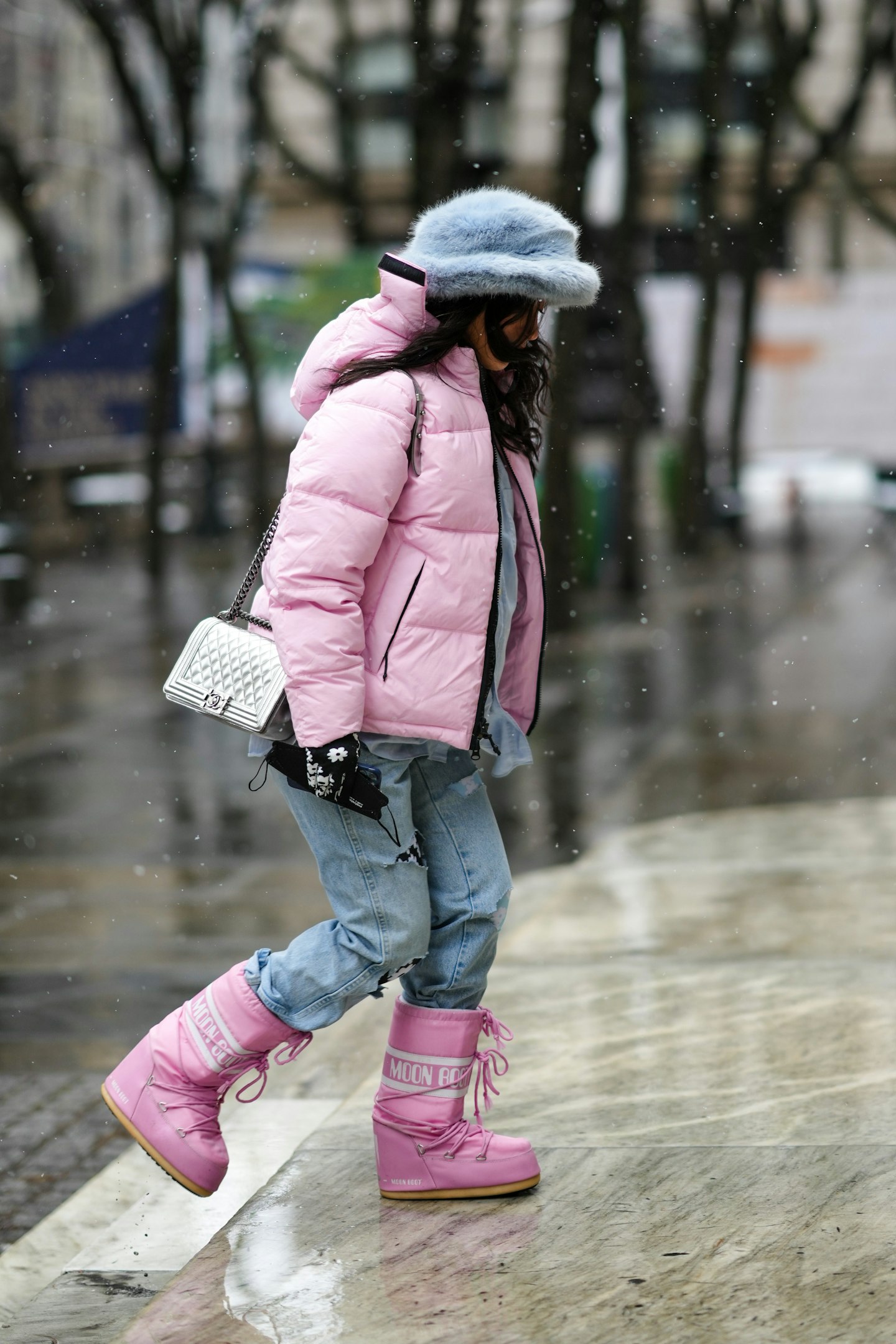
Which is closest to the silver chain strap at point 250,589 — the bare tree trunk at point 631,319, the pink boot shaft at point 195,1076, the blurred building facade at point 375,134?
the pink boot shaft at point 195,1076

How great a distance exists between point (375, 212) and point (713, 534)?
4.09 metres

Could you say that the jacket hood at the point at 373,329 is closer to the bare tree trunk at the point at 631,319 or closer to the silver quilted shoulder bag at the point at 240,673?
the silver quilted shoulder bag at the point at 240,673

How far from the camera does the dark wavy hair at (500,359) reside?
2.66 m

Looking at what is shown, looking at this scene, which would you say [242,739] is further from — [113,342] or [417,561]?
[417,561]

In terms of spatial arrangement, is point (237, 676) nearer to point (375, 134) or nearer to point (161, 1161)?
point (161, 1161)

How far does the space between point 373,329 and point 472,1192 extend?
141 centimetres

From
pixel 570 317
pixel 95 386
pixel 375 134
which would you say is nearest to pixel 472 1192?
pixel 570 317

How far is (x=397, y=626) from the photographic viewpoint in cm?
262

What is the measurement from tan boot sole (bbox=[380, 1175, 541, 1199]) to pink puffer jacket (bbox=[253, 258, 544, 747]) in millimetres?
744

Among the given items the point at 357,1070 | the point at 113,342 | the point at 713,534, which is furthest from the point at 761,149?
the point at 357,1070

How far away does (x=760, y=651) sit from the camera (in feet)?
37.8

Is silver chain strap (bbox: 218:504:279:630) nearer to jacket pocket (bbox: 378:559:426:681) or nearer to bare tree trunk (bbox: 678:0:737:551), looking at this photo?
jacket pocket (bbox: 378:559:426:681)

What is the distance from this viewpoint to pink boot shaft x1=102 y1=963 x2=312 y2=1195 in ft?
9.08

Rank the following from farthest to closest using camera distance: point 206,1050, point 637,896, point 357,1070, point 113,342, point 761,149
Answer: point 113,342, point 761,149, point 637,896, point 357,1070, point 206,1050
